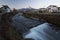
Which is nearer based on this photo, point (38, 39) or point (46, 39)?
point (38, 39)

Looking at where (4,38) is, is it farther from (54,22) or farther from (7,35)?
(54,22)

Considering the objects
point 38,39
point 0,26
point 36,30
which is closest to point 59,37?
point 36,30

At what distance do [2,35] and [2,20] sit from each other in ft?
6.37

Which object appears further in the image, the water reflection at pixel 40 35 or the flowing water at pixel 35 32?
the flowing water at pixel 35 32

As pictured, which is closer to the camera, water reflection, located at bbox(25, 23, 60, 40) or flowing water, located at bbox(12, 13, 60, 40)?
water reflection, located at bbox(25, 23, 60, 40)

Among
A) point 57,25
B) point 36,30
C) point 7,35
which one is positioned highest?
point 7,35

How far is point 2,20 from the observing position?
1042 cm

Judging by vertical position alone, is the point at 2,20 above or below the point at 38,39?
above

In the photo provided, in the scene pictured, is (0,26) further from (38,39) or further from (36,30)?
(36,30)

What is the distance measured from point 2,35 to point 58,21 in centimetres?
1346

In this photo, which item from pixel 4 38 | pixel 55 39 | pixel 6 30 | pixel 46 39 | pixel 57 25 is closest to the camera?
pixel 4 38

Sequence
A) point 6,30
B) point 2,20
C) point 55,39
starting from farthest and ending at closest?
1. point 55,39
2. point 2,20
3. point 6,30

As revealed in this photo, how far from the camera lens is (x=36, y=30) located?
14.9 m

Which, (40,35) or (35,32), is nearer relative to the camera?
(40,35)
